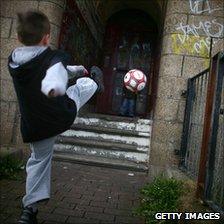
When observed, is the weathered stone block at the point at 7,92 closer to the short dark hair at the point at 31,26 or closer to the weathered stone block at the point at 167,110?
the weathered stone block at the point at 167,110

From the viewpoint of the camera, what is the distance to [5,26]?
6.64m

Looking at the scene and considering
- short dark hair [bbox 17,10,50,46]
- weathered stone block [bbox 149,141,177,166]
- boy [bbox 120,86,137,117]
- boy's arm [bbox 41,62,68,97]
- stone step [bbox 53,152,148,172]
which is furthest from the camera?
boy [bbox 120,86,137,117]

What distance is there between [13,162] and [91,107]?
4.80m

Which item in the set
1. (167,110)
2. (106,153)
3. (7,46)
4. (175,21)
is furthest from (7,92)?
(175,21)

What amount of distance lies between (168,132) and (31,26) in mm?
4181

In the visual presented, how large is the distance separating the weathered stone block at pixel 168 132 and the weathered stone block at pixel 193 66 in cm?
90

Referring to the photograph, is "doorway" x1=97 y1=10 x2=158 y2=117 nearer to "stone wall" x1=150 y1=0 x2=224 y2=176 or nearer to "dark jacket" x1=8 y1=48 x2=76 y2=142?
"stone wall" x1=150 y1=0 x2=224 y2=176

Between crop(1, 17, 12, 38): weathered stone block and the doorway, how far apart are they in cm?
445

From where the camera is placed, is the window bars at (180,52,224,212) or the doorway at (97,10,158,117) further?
the doorway at (97,10,158,117)

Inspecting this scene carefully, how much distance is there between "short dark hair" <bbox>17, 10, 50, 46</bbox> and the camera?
2623 millimetres

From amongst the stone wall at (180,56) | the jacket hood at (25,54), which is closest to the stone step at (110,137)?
the stone wall at (180,56)

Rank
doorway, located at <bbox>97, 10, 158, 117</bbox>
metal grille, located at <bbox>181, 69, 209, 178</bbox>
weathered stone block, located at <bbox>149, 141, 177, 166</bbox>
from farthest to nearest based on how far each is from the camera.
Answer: doorway, located at <bbox>97, 10, 158, 117</bbox> < weathered stone block, located at <bbox>149, 141, 177, 166</bbox> < metal grille, located at <bbox>181, 69, 209, 178</bbox>

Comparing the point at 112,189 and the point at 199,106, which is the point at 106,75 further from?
the point at 112,189

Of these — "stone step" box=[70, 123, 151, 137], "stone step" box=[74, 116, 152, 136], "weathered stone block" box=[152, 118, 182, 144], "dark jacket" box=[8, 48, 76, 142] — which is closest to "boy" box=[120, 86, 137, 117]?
"stone step" box=[74, 116, 152, 136]
